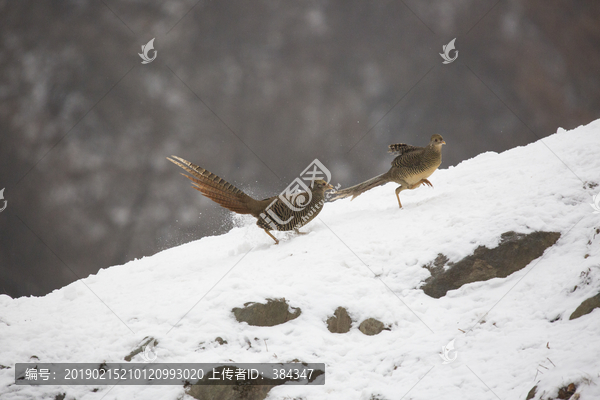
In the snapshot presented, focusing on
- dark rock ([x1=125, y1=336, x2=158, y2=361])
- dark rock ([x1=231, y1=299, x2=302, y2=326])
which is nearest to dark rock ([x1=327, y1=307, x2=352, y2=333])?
dark rock ([x1=231, y1=299, x2=302, y2=326])

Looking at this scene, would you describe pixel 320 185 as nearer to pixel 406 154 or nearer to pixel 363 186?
pixel 363 186

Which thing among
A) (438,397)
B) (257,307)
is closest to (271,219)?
(257,307)

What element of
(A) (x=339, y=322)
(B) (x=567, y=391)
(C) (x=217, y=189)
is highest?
(C) (x=217, y=189)

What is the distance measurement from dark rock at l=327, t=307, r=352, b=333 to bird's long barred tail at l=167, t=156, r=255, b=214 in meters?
2.53

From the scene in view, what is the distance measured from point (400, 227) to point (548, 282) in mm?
2261

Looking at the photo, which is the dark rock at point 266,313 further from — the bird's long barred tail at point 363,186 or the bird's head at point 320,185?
the bird's long barred tail at point 363,186

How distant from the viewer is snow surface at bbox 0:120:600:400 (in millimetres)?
3848

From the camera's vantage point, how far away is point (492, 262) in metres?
5.07

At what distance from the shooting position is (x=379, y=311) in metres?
4.91

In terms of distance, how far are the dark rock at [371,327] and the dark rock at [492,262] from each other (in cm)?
82

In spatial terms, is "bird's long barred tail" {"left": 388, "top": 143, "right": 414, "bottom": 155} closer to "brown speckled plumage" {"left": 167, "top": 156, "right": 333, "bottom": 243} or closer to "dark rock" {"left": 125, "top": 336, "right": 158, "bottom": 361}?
"brown speckled plumage" {"left": 167, "top": 156, "right": 333, "bottom": 243}

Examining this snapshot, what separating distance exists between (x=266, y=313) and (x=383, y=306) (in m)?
1.50

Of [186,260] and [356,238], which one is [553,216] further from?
[186,260]

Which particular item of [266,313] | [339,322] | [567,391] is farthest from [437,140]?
[567,391]
